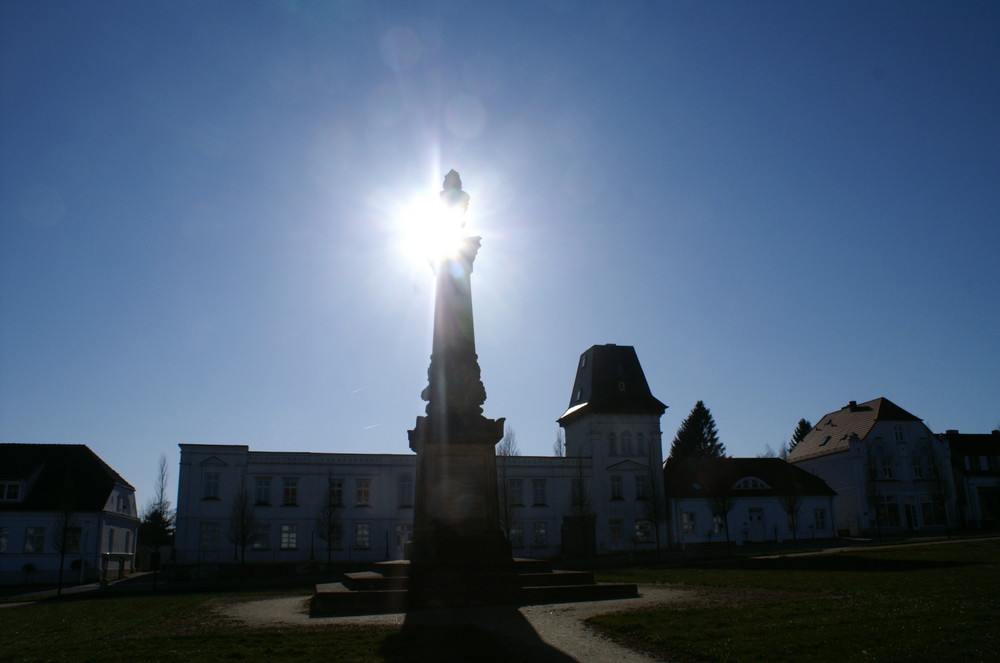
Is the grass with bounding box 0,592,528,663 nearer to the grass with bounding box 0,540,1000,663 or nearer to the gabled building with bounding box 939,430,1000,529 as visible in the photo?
the grass with bounding box 0,540,1000,663

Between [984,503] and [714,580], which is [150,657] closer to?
[714,580]

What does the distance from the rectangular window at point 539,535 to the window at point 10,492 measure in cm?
3098

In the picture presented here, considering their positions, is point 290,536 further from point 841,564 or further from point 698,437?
point 698,437

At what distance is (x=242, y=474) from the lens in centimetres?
4541

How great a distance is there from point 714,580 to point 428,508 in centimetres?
1021

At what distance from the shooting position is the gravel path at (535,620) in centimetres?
1067

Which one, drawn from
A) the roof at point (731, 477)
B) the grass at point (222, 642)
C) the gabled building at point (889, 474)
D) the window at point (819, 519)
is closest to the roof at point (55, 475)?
the grass at point (222, 642)

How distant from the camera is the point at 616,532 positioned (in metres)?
50.6

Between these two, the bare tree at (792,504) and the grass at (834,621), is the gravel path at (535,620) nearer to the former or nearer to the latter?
the grass at (834,621)

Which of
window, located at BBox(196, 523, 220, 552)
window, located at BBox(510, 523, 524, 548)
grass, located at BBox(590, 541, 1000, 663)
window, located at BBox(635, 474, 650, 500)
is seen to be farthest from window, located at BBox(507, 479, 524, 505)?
grass, located at BBox(590, 541, 1000, 663)

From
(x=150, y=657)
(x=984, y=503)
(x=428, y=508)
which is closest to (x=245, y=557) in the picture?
(x=428, y=508)

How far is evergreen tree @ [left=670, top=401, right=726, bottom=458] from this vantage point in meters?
86.1

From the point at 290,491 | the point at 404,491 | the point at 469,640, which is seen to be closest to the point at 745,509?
the point at 404,491

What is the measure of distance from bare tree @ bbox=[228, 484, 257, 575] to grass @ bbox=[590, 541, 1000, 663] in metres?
30.5
